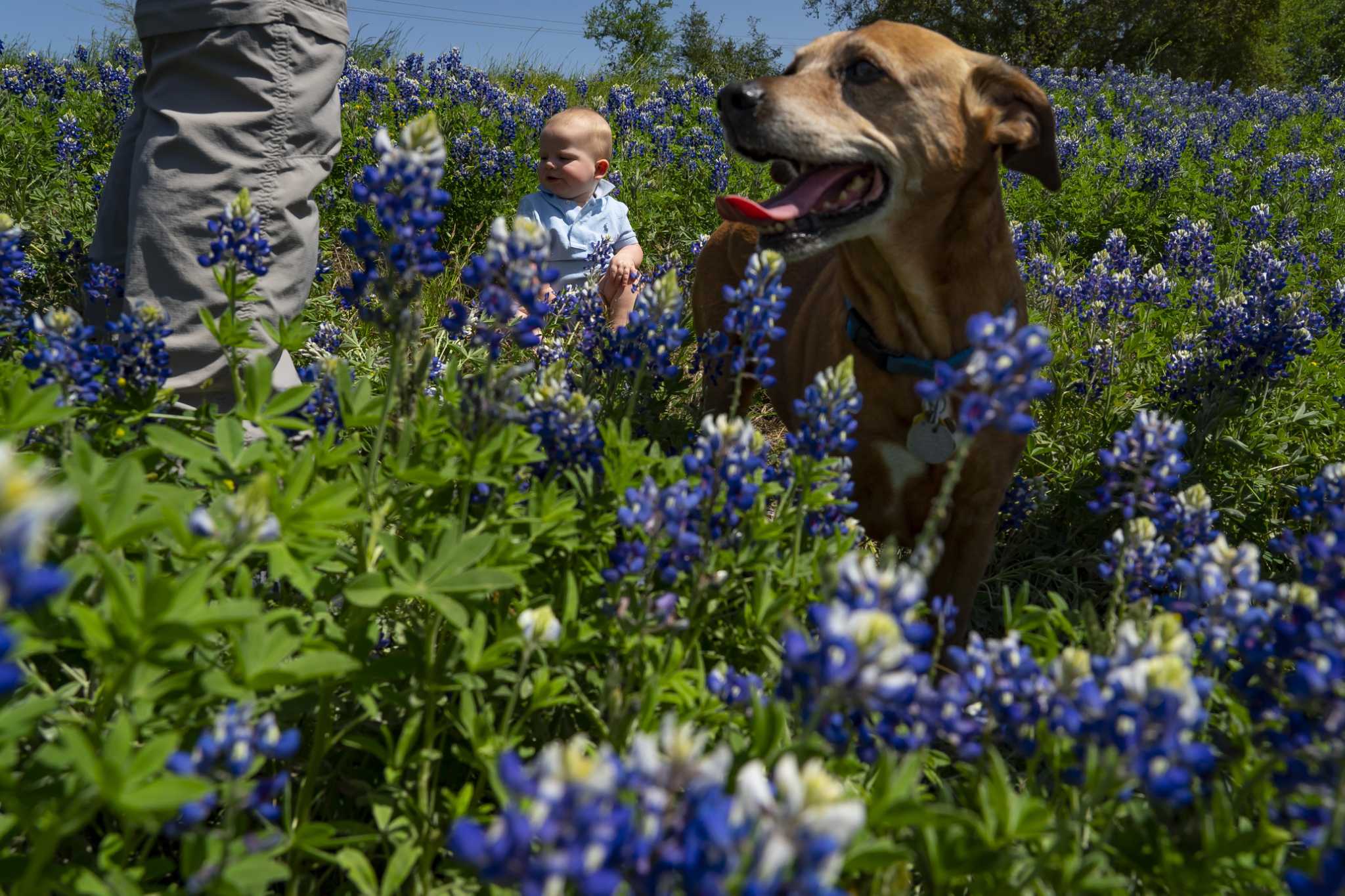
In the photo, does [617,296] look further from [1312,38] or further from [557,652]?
[1312,38]

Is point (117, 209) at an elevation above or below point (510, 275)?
below

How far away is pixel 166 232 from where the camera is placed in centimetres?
323

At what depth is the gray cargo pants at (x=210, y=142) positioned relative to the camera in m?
3.19

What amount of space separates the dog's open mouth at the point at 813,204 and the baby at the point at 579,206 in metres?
2.03

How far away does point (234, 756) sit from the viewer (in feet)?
3.89

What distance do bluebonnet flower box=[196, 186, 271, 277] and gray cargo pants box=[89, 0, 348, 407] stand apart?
103 centimetres

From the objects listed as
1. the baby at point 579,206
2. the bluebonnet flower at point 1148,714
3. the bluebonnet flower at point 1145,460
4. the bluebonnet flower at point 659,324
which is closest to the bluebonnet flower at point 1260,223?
the baby at point 579,206

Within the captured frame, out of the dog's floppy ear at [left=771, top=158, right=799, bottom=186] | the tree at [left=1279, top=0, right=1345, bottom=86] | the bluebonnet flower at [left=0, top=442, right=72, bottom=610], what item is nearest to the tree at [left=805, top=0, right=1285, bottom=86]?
the tree at [left=1279, top=0, right=1345, bottom=86]

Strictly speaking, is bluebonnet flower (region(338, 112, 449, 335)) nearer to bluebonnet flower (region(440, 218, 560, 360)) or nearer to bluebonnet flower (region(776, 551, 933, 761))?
bluebonnet flower (region(440, 218, 560, 360))

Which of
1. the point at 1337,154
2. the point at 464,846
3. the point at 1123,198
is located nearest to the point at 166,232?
the point at 464,846

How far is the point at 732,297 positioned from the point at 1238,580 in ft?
3.64

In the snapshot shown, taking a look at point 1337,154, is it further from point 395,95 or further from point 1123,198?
point 395,95

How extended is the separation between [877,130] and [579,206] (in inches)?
109

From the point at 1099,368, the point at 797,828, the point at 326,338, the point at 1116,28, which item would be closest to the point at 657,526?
the point at 797,828
